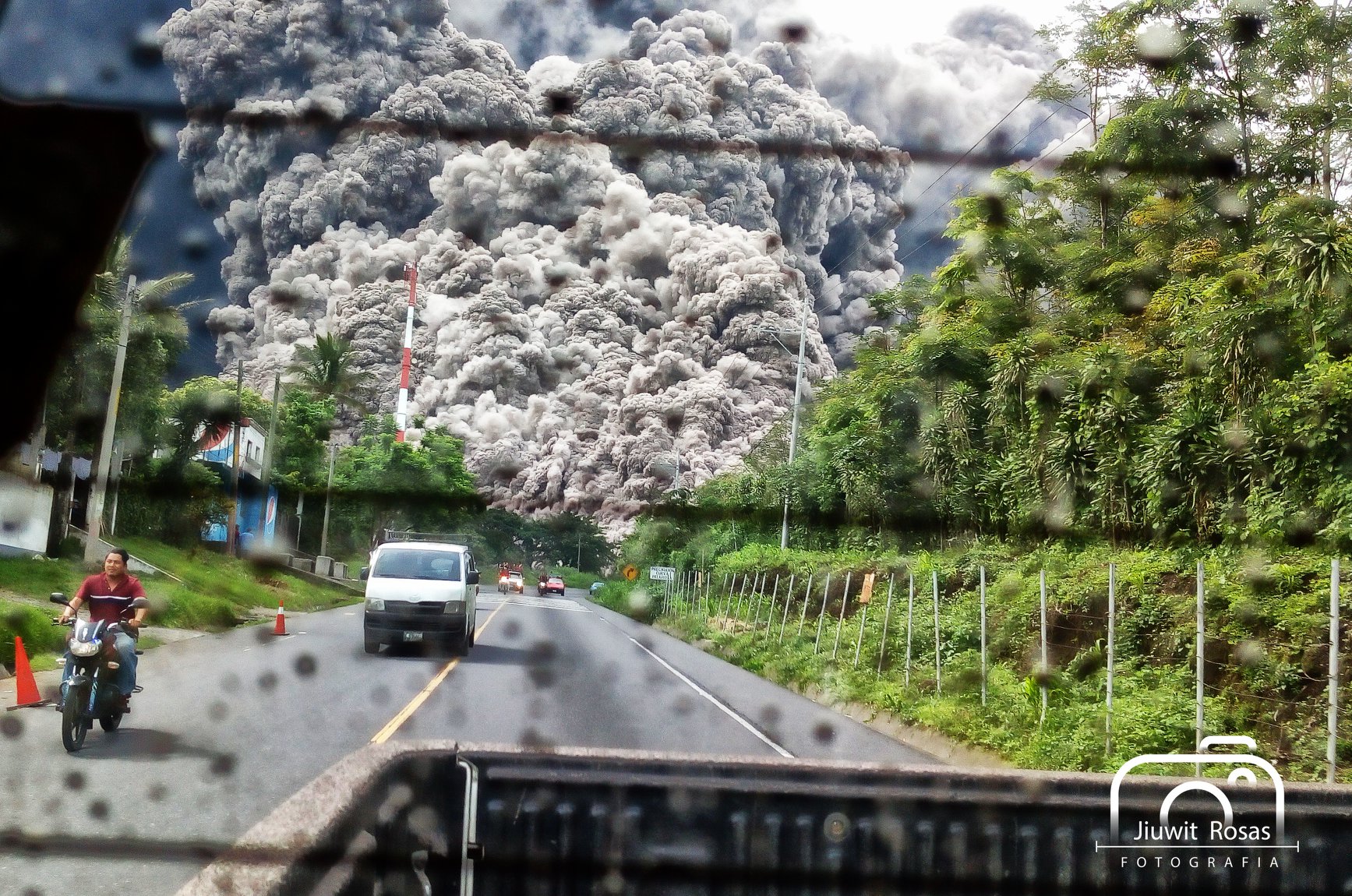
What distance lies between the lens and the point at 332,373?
6.26 ft

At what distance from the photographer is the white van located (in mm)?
7352

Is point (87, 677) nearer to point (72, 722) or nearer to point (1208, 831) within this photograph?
point (72, 722)

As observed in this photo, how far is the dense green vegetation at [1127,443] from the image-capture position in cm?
267

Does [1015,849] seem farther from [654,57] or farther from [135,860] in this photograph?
[135,860]

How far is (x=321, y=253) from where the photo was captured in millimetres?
2230

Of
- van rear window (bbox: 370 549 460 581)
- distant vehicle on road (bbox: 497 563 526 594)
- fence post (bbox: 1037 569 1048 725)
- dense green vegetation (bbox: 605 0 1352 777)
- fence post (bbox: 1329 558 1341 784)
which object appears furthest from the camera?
van rear window (bbox: 370 549 460 581)

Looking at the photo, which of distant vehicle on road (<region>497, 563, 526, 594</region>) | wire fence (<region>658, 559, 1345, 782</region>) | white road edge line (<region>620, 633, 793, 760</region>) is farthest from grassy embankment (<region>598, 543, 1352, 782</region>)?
white road edge line (<region>620, 633, 793, 760</region>)

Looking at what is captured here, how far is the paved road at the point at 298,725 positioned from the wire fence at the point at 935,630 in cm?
75

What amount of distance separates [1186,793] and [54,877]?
2.70 m

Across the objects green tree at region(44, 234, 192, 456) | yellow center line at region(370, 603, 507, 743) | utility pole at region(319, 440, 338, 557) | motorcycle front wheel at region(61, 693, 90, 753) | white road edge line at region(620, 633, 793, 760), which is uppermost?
green tree at region(44, 234, 192, 456)

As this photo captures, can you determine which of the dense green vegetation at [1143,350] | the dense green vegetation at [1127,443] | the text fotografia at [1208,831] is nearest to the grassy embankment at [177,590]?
the dense green vegetation at [1127,443]

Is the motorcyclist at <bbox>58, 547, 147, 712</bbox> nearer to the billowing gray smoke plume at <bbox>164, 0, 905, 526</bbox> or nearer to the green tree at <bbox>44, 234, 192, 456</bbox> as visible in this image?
the billowing gray smoke plume at <bbox>164, 0, 905, 526</bbox>

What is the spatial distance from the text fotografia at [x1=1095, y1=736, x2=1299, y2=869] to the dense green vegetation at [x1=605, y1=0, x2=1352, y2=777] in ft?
2.38

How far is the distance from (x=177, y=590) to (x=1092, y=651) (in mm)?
5548
